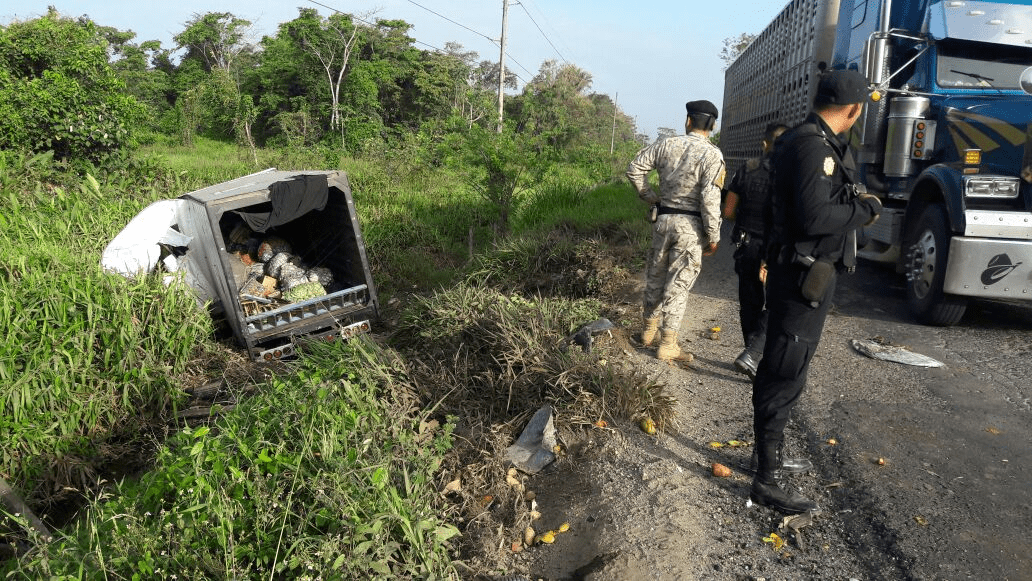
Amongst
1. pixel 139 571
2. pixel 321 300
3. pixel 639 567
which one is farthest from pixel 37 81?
pixel 639 567

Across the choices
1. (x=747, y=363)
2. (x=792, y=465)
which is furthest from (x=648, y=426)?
(x=747, y=363)

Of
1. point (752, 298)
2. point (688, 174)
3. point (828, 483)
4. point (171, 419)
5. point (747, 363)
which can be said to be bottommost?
point (171, 419)

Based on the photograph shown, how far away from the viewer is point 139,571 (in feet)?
8.30

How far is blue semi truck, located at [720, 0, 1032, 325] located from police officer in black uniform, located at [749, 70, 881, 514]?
277 centimetres

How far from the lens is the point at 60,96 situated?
8578mm

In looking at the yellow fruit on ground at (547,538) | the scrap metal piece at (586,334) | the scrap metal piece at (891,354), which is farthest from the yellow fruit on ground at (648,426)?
the scrap metal piece at (891,354)

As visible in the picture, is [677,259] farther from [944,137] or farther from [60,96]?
[60,96]

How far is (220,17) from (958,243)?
106 feet

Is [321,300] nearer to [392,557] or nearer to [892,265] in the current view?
[392,557]

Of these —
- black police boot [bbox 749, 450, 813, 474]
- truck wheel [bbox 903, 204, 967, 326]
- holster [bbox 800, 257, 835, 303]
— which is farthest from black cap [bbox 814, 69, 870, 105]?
truck wheel [bbox 903, 204, 967, 326]

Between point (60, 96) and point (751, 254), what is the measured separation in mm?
8696

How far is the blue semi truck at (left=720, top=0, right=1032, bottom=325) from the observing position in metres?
4.93

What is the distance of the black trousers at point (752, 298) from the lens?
4359mm

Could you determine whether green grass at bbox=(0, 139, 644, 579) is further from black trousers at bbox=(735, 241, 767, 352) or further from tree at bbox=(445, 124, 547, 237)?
black trousers at bbox=(735, 241, 767, 352)
